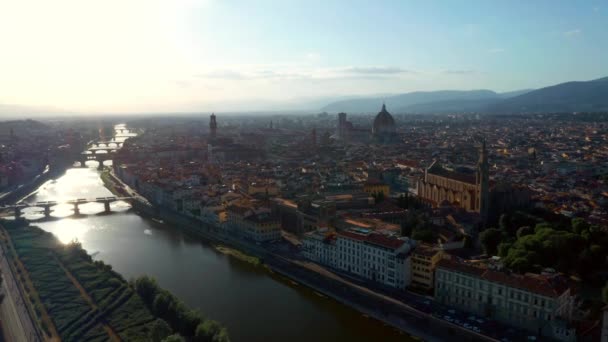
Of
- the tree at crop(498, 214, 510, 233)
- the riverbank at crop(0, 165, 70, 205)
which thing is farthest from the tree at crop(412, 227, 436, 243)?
the riverbank at crop(0, 165, 70, 205)

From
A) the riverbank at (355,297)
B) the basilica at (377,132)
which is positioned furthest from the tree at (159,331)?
the basilica at (377,132)

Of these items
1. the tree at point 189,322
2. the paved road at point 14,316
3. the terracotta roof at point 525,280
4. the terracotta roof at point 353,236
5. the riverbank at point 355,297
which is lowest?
the riverbank at point 355,297

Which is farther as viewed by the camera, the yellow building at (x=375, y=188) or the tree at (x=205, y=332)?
the yellow building at (x=375, y=188)

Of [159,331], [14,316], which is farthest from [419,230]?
[14,316]

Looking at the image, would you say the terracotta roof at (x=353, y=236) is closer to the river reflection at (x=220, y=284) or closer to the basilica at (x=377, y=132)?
the river reflection at (x=220, y=284)

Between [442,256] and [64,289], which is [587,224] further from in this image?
[64,289]

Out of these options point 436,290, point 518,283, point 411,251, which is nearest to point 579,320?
point 518,283

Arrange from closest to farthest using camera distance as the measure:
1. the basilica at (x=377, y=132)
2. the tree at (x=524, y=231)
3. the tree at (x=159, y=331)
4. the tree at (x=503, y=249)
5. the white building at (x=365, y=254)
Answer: the tree at (x=159, y=331) → the white building at (x=365, y=254) → the tree at (x=503, y=249) → the tree at (x=524, y=231) → the basilica at (x=377, y=132)
